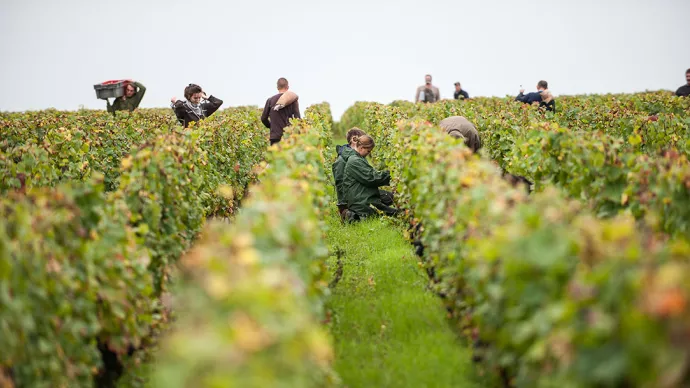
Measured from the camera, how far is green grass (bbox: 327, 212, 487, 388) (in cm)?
512

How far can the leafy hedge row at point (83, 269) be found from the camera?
3.90 m

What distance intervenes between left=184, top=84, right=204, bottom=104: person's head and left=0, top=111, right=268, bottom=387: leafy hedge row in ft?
16.1

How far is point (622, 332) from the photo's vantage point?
114 inches

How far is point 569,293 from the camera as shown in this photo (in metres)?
3.16

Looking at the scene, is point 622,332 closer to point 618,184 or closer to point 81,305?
point 81,305

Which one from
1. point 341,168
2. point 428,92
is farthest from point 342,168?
point 428,92

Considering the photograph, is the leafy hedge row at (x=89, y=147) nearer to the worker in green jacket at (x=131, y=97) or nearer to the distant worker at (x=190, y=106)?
the distant worker at (x=190, y=106)

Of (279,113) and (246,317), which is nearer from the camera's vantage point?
(246,317)

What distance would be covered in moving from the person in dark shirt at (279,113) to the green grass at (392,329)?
4057 millimetres

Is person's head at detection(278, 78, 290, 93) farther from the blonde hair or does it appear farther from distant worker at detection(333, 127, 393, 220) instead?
the blonde hair

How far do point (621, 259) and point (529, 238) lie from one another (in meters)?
0.50

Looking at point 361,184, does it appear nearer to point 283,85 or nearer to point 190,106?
point 283,85

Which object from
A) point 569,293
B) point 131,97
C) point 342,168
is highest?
point 131,97

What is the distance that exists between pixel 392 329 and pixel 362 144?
4806 millimetres
